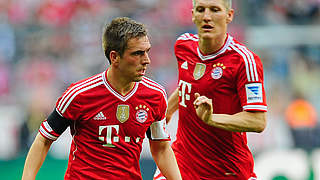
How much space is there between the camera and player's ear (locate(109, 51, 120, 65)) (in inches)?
179

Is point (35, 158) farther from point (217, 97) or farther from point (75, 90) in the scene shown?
point (217, 97)

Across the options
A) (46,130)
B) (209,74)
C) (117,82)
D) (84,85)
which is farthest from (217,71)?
(46,130)

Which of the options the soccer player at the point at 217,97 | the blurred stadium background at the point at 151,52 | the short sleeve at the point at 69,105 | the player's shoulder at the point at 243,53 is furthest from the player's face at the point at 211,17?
the blurred stadium background at the point at 151,52

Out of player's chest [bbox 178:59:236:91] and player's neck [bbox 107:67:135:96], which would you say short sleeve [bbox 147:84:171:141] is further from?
player's chest [bbox 178:59:236:91]

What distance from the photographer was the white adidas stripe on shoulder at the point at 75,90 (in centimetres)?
450

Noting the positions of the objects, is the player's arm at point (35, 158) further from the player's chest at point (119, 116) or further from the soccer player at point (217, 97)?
the soccer player at point (217, 97)

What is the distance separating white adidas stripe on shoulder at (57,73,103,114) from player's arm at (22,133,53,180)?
0.29 metres

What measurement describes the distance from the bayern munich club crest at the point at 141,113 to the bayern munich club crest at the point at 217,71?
0.81m

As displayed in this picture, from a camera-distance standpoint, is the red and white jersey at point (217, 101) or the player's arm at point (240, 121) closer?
the player's arm at point (240, 121)

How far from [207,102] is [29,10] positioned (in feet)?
28.7

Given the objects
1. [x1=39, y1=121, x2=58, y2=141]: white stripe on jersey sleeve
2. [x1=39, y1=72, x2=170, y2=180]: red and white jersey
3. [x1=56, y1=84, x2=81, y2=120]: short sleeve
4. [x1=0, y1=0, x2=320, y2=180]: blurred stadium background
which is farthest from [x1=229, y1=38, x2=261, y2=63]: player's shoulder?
[x1=0, y1=0, x2=320, y2=180]: blurred stadium background

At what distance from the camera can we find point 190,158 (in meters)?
5.48

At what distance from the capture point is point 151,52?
36.6 ft

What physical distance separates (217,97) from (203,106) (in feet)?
1.99
